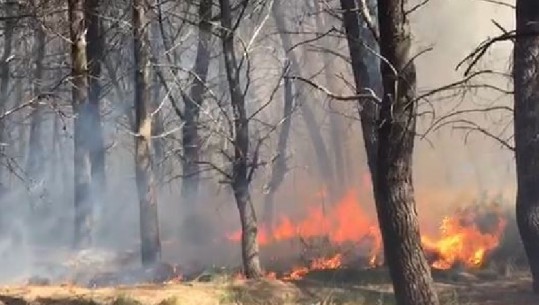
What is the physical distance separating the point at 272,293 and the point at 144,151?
6.36 m

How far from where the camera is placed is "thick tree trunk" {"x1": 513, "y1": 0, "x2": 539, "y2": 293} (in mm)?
12375

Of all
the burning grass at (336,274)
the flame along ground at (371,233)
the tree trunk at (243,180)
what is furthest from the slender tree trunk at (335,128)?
the tree trunk at (243,180)

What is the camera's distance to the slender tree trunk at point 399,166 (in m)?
9.04

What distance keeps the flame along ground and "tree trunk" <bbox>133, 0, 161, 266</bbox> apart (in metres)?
3.33

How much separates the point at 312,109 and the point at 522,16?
19.9 meters

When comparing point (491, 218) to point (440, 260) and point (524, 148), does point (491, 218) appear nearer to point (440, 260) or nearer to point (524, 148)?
point (440, 260)

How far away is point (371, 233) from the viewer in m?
21.0

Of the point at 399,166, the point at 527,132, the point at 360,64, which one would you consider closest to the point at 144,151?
the point at 360,64

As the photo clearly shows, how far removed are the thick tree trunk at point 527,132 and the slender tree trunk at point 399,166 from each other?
3970mm

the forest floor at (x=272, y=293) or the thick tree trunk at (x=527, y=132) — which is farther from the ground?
the thick tree trunk at (x=527, y=132)

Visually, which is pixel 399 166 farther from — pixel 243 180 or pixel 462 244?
pixel 462 244

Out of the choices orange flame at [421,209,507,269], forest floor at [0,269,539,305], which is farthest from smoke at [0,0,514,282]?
forest floor at [0,269,539,305]

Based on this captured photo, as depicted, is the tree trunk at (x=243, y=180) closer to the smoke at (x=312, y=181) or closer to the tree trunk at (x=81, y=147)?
the tree trunk at (x=81, y=147)

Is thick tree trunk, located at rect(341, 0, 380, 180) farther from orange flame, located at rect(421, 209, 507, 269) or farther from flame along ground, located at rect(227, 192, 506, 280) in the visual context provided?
orange flame, located at rect(421, 209, 507, 269)
